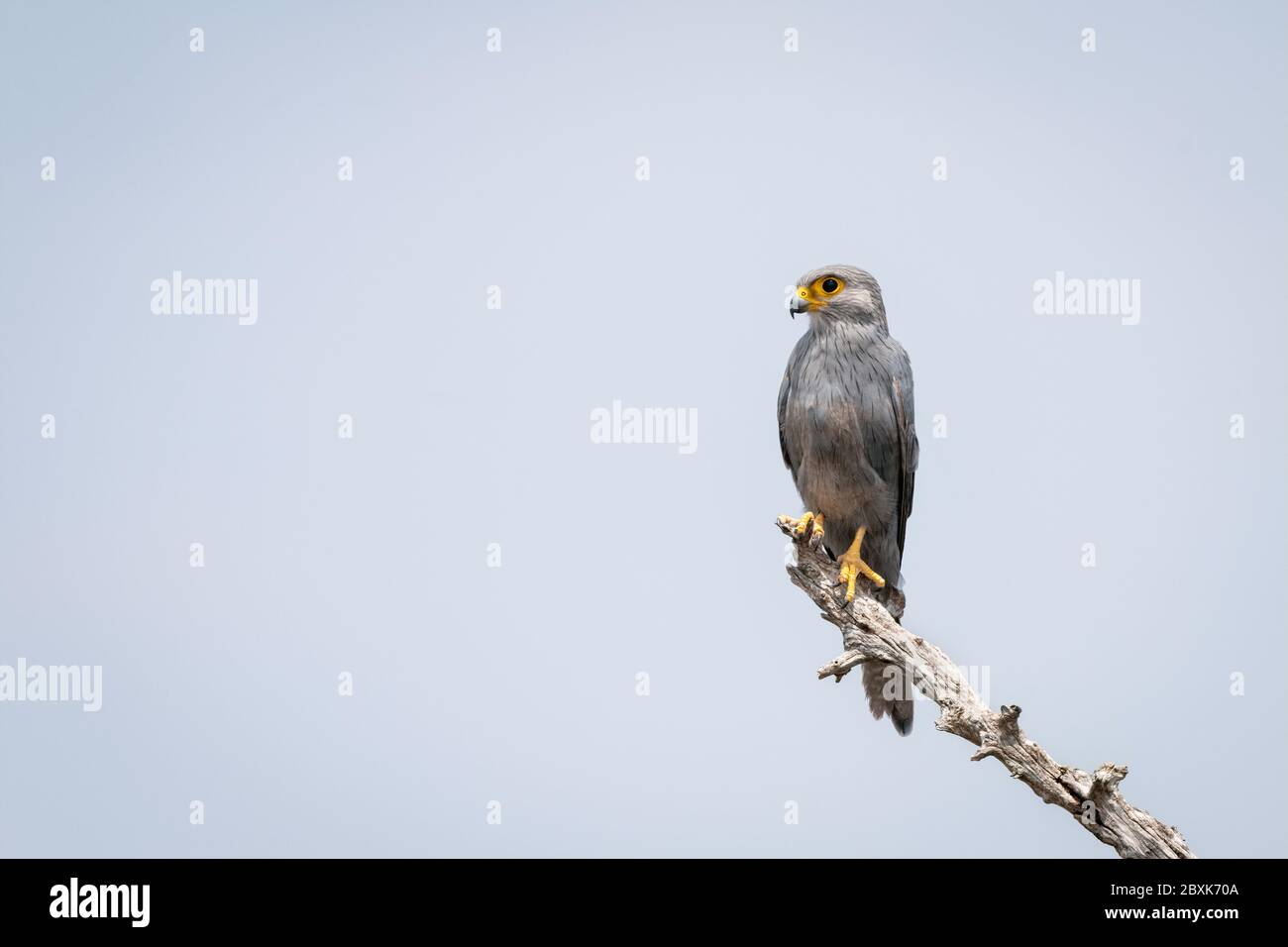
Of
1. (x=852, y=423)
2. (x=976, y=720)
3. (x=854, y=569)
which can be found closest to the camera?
(x=976, y=720)

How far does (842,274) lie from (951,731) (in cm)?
261

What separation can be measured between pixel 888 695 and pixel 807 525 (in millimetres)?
1090

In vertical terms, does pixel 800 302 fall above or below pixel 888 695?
above

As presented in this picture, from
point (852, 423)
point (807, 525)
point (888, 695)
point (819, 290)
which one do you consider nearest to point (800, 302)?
point (819, 290)

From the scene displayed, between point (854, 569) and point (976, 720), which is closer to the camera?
point (976, 720)

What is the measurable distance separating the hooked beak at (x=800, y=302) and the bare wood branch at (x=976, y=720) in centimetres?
124

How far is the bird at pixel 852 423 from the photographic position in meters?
7.50

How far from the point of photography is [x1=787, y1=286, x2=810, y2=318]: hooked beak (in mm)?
7496

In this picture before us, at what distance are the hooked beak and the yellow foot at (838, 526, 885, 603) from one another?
1.33m

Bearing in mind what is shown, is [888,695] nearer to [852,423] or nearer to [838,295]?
[852,423]

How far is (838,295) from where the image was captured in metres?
7.54

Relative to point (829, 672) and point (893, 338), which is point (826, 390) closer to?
point (893, 338)

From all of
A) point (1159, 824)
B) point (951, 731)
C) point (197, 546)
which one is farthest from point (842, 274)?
point (197, 546)

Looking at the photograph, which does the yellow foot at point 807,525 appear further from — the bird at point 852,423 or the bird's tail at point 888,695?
the bird's tail at point 888,695
